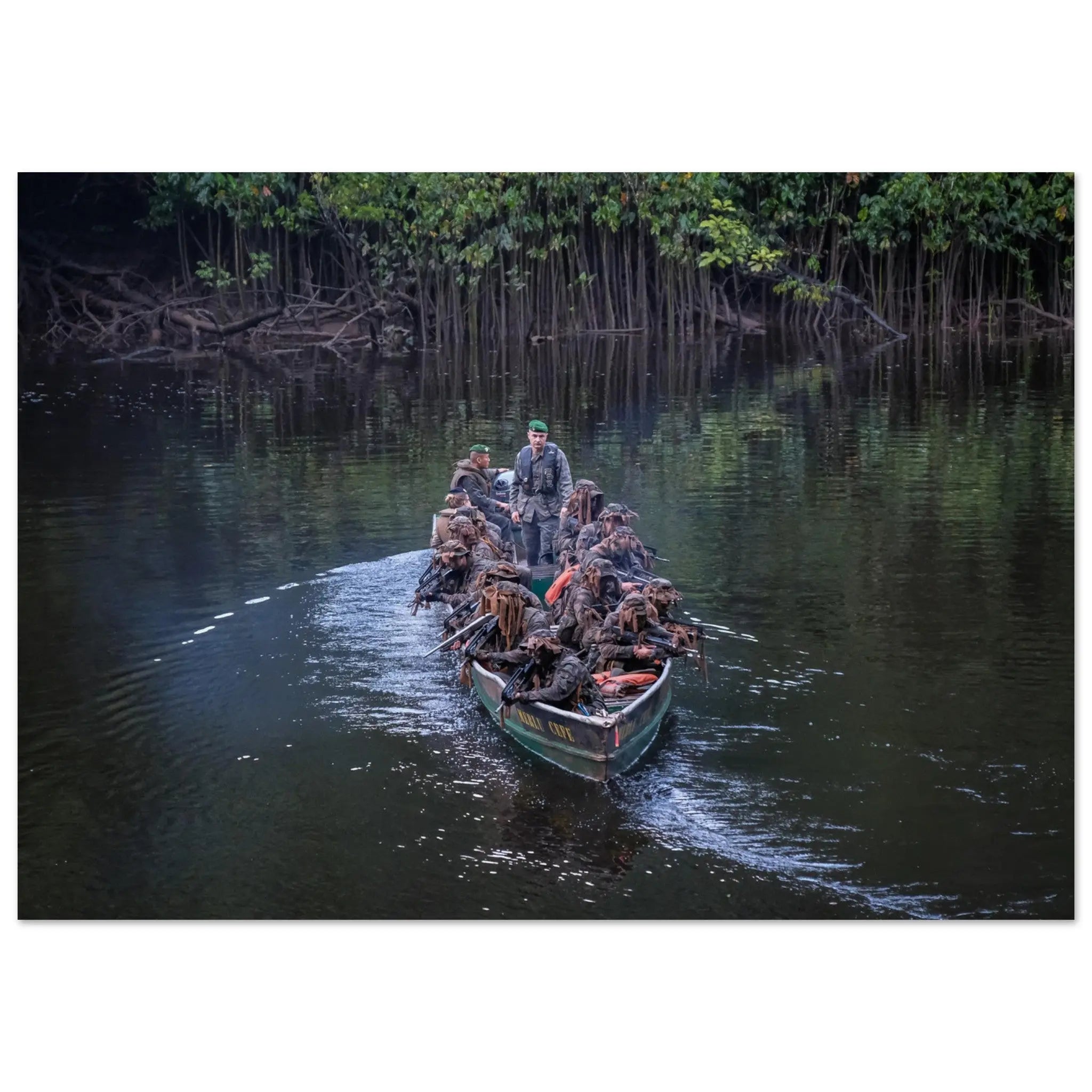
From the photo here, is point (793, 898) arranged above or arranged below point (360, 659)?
below

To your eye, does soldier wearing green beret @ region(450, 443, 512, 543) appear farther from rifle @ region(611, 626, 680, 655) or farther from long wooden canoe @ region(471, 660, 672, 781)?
long wooden canoe @ region(471, 660, 672, 781)

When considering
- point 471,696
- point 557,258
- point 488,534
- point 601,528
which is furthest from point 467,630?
point 557,258

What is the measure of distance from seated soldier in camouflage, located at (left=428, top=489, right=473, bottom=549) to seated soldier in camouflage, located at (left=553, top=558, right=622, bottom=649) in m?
1.91

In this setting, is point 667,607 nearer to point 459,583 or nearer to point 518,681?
point 518,681

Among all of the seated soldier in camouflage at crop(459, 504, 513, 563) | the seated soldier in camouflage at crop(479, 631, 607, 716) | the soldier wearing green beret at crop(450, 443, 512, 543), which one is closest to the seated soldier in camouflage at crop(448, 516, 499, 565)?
the seated soldier in camouflage at crop(459, 504, 513, 563)

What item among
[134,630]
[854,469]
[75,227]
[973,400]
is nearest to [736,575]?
[854,469]

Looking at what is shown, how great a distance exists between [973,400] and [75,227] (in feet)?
22.3

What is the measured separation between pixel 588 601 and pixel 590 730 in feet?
4.08

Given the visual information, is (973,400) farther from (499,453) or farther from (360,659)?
(360,659)

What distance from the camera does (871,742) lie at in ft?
31.0

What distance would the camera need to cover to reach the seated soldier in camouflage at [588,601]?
388 inches

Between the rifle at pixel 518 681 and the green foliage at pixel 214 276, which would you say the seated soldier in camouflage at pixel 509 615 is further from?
the green foliage at pixel 214 276

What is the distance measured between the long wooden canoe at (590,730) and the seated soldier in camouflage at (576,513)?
2433 mm

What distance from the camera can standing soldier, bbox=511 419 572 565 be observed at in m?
12.3
